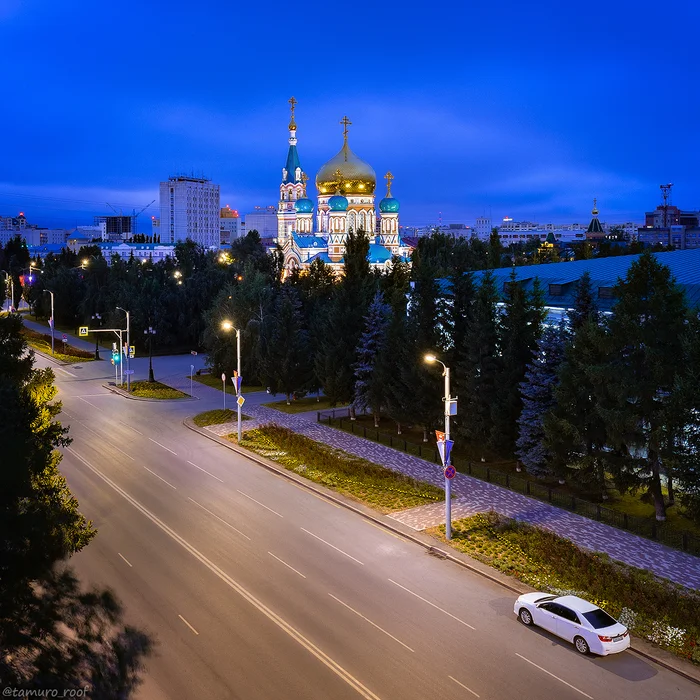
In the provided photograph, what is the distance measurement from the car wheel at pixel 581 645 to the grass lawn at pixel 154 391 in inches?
1415

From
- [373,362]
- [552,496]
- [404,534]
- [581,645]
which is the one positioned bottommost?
[581,645]

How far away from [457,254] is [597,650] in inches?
3400

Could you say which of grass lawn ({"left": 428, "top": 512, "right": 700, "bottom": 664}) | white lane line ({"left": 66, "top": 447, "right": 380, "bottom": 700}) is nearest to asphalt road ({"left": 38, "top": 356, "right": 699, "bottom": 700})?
white lane line ({"left": 66, "top": 447, "right": 380, "bottom": 700})

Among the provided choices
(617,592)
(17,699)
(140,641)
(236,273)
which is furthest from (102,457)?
(236,273)

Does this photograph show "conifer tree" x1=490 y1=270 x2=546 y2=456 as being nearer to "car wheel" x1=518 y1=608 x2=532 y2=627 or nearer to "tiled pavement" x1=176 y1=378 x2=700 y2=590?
"tiled pavement" x1=176 y1=378 x2=700 y2=590

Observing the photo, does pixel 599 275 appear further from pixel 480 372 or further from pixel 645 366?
pixel 645 366

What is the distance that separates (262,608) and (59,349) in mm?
57907

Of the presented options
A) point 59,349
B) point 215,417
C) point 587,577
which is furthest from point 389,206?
point 587,577

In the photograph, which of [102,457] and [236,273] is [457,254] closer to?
[236,273]

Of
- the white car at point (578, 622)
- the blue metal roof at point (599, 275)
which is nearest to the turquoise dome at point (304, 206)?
the blue metal roof at point (599, 275)

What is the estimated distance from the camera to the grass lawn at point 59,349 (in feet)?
217

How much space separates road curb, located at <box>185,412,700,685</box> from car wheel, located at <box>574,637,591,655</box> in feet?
3.84

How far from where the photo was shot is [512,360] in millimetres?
32812

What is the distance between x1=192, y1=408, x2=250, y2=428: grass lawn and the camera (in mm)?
41781
